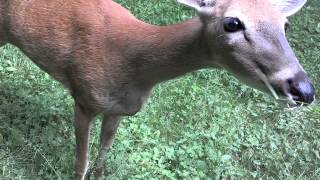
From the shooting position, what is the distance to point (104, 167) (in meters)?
4.65

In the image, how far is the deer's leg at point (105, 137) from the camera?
437 centimetres

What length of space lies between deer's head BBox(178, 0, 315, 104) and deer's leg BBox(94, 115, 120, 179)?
1.43 m

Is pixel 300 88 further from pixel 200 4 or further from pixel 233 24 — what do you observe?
pixel 200 4

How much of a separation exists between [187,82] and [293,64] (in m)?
2.92

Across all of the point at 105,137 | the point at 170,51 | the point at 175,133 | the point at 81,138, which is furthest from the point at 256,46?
the point at 175,133

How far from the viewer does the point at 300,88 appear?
278 cm

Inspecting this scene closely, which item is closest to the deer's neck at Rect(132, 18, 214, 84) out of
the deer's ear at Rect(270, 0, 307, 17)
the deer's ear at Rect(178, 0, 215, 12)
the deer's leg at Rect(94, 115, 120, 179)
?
Result: the deer's ear at Rect(178, 0, 215, 12)

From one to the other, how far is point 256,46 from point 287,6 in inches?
20.6

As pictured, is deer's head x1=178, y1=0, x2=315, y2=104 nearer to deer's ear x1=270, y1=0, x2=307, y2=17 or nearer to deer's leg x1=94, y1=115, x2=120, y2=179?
deer's ear x1=270, y1=0, x2=307, y2=17

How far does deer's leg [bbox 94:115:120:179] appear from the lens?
437 centimetres

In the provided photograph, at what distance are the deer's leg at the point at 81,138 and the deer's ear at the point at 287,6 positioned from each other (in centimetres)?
158

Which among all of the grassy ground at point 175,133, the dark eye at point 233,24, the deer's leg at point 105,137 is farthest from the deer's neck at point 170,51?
the grassy ground at point 175,133

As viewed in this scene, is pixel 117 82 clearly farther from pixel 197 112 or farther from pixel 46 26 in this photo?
pixel 197 112

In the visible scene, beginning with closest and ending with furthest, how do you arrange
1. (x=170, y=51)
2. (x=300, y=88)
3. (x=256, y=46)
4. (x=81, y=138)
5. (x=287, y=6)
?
(x=300, y=88) → (x=256, y=46) → (x=287, y=6) → (x=170, y=51) → (x=81, y=138)
